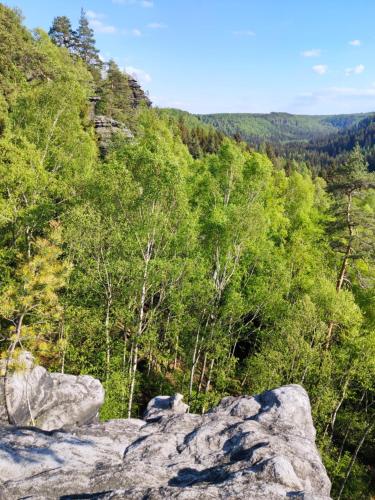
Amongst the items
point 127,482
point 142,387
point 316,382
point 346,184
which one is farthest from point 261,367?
point 127,482

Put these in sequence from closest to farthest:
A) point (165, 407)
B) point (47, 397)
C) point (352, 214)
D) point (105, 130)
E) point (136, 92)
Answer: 1. point (165, 407)
2. point (47, 397)
3. point (352, 214)
4. point (105, 130)
5. point (136, 92)

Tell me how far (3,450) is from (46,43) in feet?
237

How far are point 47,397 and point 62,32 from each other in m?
102

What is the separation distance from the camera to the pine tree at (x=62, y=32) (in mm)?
94500

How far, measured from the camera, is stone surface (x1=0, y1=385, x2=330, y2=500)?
10656 millimetres

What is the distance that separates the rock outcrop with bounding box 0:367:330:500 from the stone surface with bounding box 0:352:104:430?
413 centimetres

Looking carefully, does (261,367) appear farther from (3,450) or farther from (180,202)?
(3,450)

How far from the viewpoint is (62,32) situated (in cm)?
9556

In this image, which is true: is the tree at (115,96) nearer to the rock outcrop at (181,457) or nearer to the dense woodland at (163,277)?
the dense woodland at (163,277)

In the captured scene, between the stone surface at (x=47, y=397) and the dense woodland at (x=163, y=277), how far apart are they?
1404mm

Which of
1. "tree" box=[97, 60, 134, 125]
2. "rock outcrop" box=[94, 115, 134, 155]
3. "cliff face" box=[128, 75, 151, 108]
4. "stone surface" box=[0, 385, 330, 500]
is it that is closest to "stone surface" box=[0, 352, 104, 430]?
"stone surface" box=[0, 385, 330, 500]

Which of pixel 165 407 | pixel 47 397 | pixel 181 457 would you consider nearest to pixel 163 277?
pixel 165 407

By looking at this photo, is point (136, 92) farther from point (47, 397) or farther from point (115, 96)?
point (47, 397)

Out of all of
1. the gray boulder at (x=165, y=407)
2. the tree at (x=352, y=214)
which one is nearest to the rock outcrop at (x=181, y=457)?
the gray boulder at (x=165, y=407)
